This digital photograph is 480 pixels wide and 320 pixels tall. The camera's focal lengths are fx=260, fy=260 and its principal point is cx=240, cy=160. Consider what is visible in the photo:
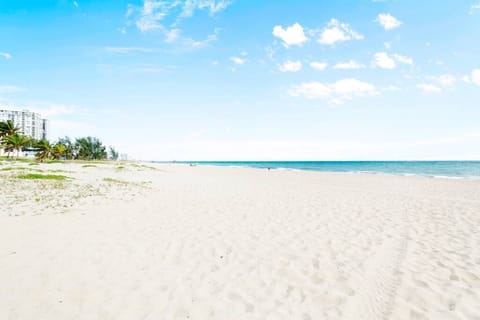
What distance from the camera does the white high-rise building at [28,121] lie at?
468 feet

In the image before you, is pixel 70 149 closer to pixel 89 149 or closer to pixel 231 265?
pixel 89 149

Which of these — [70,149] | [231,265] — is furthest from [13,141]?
[231,265]

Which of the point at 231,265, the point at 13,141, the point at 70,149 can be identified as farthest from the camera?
the point at 70,149

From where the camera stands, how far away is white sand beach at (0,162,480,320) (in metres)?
3.95

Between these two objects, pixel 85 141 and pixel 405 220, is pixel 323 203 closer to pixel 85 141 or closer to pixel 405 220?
pixel 405 220

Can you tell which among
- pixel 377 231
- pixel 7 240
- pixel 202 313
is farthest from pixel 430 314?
pixel 7 240

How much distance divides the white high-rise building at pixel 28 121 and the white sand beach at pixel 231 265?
17027 cm

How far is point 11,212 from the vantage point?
8.63 metres

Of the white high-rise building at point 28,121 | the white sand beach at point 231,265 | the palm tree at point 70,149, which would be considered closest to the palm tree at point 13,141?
the palm tree at point 70,149

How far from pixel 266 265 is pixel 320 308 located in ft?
5.25

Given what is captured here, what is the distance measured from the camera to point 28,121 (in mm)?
148375

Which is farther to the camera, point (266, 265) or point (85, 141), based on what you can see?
point (85, 141)

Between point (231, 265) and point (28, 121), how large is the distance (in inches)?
7427

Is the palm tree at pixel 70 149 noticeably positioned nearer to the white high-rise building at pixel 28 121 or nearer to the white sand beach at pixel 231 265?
the white high-rise building at pixel 28 121
